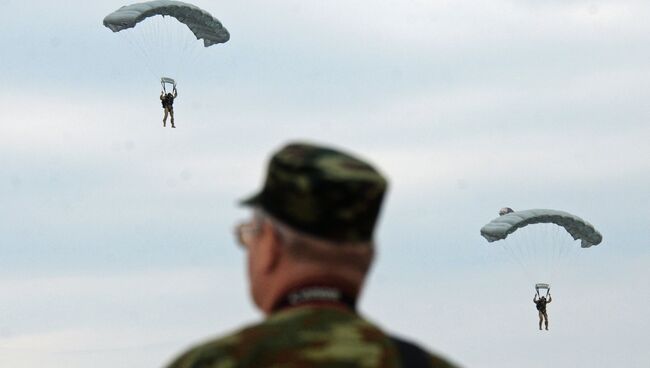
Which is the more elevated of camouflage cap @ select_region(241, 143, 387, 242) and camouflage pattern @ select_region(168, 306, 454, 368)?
camouflage cap @ select_region(241, 143, 387, 242)

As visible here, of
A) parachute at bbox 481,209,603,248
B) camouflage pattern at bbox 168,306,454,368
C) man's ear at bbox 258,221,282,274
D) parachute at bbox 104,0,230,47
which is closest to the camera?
camouflage pattern at bbox 168,306,454,368

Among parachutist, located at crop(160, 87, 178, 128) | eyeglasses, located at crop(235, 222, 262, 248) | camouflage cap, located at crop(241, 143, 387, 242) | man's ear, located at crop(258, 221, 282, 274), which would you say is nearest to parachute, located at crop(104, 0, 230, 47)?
parachutist, located at crop(160, 87, 178, 128)

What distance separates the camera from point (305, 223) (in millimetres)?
4211

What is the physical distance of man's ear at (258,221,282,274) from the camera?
4281 mm

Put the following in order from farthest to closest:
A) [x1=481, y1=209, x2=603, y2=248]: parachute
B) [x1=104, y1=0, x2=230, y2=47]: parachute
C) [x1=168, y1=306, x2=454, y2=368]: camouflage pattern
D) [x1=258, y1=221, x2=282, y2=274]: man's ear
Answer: [x1=481, y1=209, x2=603, y2=248]: parachute, [x1=104, y1=0, x2=230, y2=47]: parachute, [x1=258, y1=221, x2=282, y2=274]: man's ear, [x1=168, y1=306, x2=454, y2=368]: camouflage pattern

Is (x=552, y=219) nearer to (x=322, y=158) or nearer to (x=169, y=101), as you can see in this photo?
(x=169, y=101)

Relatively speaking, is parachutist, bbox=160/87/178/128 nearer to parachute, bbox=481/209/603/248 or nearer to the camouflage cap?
parachute, bbox=481/209/603/248

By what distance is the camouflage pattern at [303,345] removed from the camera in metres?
4.04

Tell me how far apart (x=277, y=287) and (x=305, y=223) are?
0.26m

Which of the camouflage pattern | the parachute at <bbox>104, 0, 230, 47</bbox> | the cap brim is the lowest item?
the camouflage pattern

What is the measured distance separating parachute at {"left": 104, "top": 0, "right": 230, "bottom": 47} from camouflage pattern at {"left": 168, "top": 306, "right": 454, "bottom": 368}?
45.9 m

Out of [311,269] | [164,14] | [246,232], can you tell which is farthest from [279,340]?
[164,14]

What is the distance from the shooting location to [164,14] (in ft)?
162

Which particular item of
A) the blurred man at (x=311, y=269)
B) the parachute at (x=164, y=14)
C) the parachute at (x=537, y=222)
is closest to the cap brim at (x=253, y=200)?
the blurred man at (x=311, y=269)
